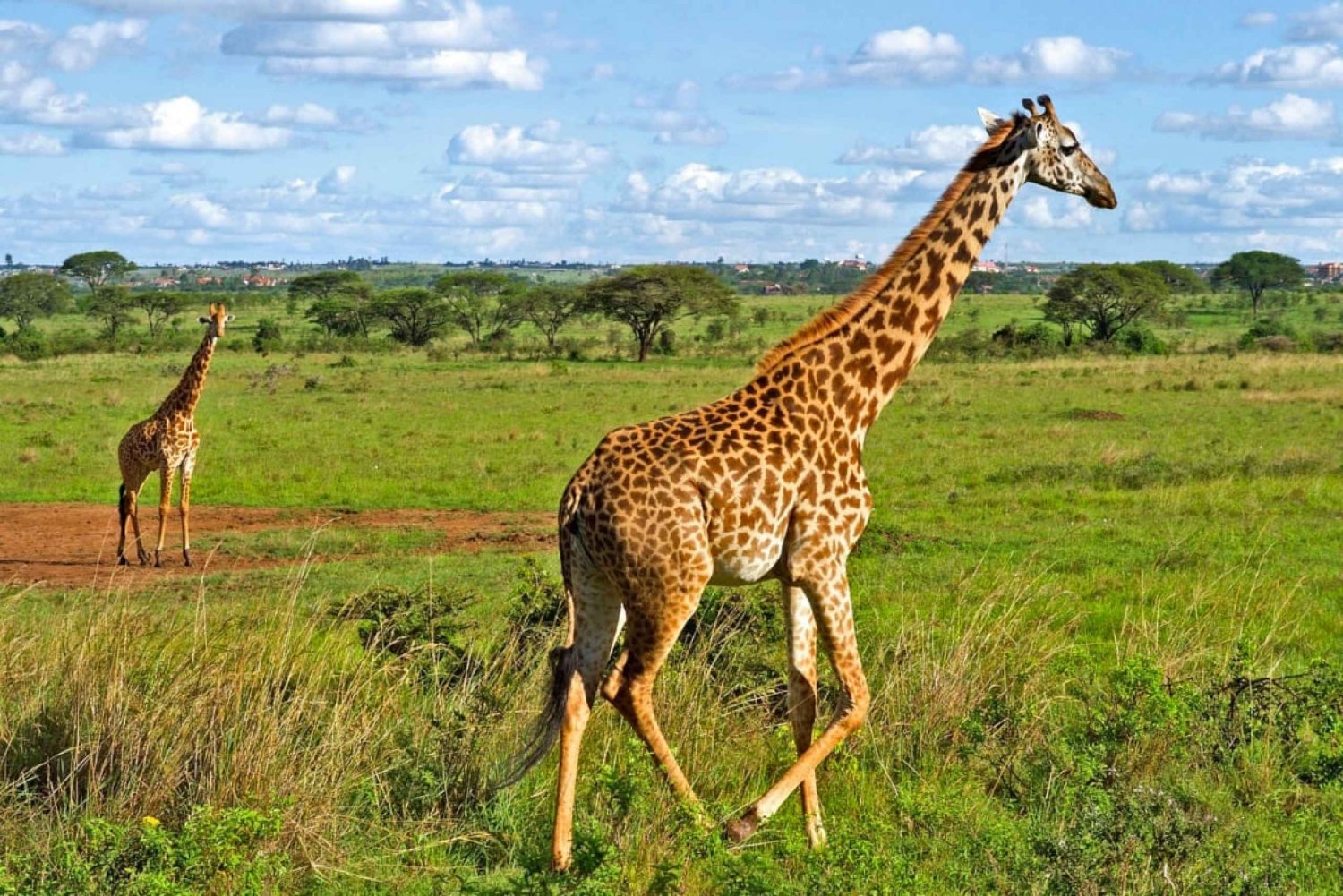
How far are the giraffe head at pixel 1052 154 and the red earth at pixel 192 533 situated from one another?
8.67m

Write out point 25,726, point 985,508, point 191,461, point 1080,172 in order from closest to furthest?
point 25,726 → point 1080,172 → point 191,461 → point 985,508

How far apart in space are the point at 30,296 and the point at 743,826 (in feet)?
238

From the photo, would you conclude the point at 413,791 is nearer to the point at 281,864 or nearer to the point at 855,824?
the point at 281,864

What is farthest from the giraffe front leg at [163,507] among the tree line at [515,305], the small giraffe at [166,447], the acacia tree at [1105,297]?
the acacia tree at [1105,297]

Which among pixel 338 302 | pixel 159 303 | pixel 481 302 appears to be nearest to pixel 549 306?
pixel 481 302

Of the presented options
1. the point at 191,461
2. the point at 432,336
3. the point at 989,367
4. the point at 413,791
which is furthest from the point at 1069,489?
the point at 432,336

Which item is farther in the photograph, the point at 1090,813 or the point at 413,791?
the point at 413,791

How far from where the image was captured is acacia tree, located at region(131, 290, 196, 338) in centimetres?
6025

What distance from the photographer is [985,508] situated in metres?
17.0

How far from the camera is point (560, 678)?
17.6 feet

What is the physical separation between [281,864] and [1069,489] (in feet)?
47.5

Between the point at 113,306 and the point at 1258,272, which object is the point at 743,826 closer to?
the point at 113,306

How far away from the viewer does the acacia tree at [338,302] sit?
190 feet

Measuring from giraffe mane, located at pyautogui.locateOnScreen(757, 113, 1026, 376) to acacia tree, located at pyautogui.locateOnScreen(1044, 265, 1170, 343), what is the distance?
47.6 metres
